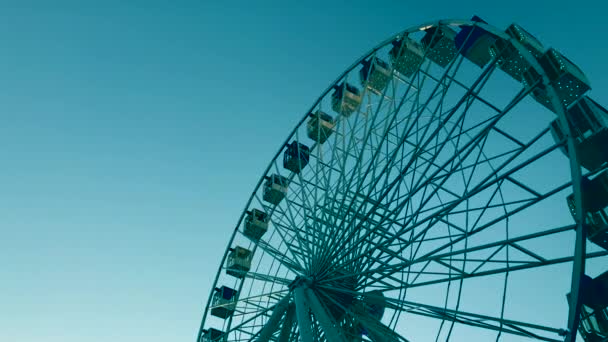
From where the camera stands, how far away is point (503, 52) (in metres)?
10.4

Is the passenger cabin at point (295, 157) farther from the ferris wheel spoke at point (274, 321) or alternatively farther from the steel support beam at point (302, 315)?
the steel support beam at point (302, 315)

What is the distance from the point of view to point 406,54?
14.6m

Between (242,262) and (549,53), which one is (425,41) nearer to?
(549,53)

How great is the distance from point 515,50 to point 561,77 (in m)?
1.21

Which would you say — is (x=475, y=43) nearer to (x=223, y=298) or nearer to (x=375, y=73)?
(x=375, y=73)

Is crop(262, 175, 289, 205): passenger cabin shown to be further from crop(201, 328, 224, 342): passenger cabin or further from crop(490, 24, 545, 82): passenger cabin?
crop(490, 24, 545, 82): passenger cabin

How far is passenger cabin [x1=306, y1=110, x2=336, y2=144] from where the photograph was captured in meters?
17.7

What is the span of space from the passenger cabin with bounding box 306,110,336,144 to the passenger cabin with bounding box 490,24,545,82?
740 cm

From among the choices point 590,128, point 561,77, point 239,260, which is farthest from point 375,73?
point 239,260

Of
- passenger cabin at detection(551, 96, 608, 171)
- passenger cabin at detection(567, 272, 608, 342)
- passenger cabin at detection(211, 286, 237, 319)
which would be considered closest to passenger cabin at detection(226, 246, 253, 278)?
passenger cabin at detection(211, 286, 237, 319)

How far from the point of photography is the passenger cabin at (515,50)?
10.3 meters

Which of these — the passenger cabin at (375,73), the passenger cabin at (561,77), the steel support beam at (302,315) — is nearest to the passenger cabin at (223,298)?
the steel support beam at (302,315)

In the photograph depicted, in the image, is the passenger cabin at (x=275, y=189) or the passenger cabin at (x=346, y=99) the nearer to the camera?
the passenger cabin at (x=346, y=99)

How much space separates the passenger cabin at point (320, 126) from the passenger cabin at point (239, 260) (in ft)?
14.9
